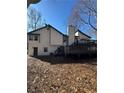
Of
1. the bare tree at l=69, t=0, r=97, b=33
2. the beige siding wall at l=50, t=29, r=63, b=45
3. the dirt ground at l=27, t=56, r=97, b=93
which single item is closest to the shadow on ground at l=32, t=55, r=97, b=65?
the dirt ground at l=27, t=56, r=97, b=93

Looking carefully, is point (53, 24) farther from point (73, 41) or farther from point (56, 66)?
point (56, 66)

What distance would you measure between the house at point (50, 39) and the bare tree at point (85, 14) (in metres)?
0.07

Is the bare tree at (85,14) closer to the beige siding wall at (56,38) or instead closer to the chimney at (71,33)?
the chimney at (71,33)

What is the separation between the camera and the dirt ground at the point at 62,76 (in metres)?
1.56

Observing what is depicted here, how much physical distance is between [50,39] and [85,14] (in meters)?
0.33

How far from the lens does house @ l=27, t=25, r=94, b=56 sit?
160cm

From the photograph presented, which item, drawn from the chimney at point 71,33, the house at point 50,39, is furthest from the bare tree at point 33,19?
the chimney at point 71,33

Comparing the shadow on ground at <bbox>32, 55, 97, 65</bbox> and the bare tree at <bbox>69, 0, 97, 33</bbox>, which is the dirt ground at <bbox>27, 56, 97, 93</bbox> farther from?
the bare tree at <bbox>69, 0, 97, 33</bbox>

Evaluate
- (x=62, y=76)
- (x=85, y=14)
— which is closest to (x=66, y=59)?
(x=62, y=76)

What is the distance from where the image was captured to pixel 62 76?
1582 millimetres

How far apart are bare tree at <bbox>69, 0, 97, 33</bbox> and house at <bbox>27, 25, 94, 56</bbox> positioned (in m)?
0.07

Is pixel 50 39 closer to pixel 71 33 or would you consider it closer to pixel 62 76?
pixel 71 33
